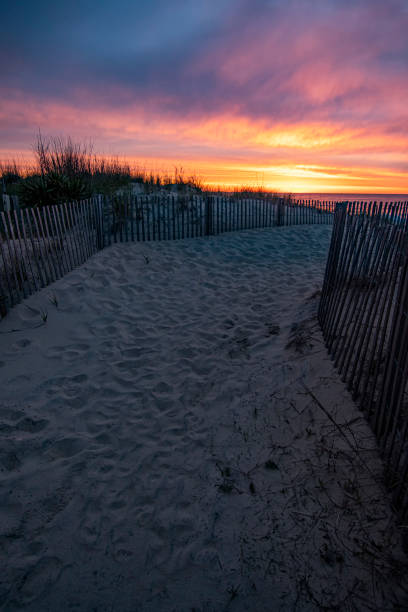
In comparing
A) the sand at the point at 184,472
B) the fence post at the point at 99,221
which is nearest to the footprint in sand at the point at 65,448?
the sand at the point at 184,472

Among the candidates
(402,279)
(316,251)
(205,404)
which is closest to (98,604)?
(205,404)

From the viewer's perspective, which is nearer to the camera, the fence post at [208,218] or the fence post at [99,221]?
the fence post at [99,221]

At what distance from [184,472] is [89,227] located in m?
6.30

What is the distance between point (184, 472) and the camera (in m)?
2.74

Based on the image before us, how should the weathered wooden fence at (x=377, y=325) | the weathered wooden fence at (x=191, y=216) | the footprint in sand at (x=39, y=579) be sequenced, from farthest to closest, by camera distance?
1. the weathered wooden fence at (x=191, y=216)
2. the weathered wooden fence at (x=377, y=325)
3. the footprint in sand at (x=39, y=579)

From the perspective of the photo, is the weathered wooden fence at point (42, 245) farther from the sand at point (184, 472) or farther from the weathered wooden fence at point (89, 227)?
the sand at point (184, 472)

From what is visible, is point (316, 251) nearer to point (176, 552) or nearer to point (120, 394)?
point (120, 394)

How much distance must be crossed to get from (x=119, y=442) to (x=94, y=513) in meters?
0.69

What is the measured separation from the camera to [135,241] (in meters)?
9.59

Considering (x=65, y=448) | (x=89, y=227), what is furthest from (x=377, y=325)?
(x=89, y=227)

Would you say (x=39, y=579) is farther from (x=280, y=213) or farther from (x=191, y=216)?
(x=280, y=213)

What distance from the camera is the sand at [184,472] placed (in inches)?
76.9

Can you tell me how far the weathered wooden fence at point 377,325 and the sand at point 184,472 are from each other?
6.9 inches

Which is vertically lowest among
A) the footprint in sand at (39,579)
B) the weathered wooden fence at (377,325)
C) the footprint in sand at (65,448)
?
the footprint in sand at (39,579)
